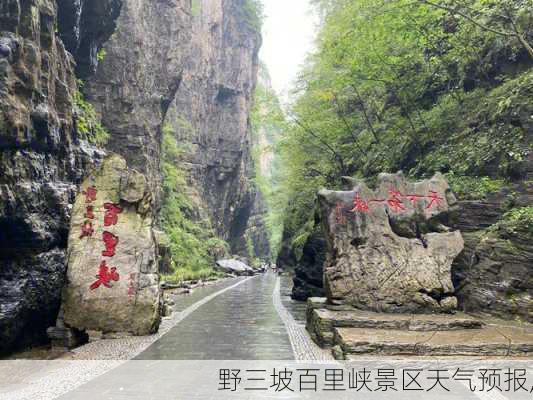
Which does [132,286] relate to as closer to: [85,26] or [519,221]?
[519,221]

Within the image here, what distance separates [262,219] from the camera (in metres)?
57.1

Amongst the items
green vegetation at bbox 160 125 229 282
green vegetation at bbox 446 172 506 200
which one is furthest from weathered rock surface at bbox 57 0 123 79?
green vegetation at bbox 446 172 506 200

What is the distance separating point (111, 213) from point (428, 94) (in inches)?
396

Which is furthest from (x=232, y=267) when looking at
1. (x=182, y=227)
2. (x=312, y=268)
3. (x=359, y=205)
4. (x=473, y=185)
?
(x=473, y=185)

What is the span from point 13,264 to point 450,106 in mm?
10956

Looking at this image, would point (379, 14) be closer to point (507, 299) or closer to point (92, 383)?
point (507, 299)

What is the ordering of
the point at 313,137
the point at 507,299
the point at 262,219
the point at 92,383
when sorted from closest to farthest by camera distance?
the point at 92,383 → the point at 507,299 → the point at 313,137 → the point at 262,219

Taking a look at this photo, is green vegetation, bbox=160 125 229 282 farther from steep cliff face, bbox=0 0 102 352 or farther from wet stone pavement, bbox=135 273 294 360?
steep cliff face, bbox=0 0 102 352

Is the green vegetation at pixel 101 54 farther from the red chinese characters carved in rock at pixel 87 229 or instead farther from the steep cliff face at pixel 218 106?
the red chinese characters carved in rock at pixel 87 229

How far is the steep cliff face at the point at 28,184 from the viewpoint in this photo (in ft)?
24.0

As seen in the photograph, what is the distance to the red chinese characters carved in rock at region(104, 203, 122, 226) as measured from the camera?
26.6ft

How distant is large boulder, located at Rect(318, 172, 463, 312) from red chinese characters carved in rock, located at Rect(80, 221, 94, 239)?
461 cm

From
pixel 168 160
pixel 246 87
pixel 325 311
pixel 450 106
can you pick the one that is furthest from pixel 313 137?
pixel 246 87

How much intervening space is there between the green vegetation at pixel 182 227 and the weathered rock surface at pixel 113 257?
40.6ft
